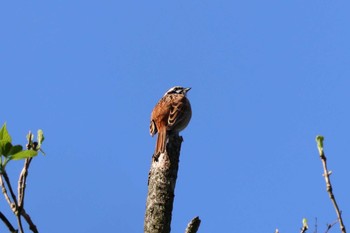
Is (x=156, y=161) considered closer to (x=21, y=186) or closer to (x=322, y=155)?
(x=322, y=155)

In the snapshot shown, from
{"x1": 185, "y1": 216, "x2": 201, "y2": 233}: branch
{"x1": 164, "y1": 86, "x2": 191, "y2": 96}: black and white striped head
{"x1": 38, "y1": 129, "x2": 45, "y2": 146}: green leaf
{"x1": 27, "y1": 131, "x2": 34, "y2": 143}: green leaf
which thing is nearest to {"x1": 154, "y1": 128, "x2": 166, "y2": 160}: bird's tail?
{"x1": 185, "y1": 216, "x2": 201, "y2": 233}: branch

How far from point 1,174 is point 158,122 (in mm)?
7000

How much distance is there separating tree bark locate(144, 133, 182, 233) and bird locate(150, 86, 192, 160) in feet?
7.08

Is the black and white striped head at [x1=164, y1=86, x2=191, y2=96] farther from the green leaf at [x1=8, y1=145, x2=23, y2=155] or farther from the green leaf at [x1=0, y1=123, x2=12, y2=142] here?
the green leaf at [x1=8, y1=145, x2=23, y2=155]

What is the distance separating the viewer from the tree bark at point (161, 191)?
18.0 feet

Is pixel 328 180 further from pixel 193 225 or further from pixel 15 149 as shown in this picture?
pixel 193 225

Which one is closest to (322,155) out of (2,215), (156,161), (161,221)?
(2,215)

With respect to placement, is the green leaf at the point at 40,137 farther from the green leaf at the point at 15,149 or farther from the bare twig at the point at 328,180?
the bare twig at the point at 328,180

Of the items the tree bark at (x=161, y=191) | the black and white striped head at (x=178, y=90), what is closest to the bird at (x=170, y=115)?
the black and white striped head at (x=178, y=90)

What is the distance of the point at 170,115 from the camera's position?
9531 millimetres

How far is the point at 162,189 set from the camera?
5797 millimetres

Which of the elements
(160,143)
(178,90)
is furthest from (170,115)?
(178,90)

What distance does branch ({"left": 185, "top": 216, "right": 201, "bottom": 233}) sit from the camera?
14.4 ft

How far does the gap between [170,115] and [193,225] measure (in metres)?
5.17
